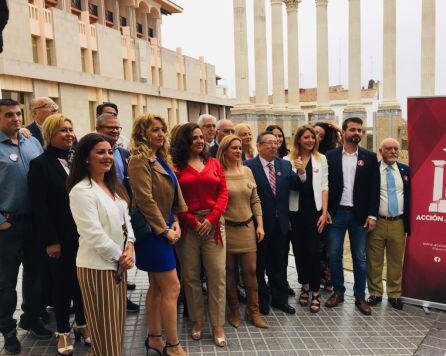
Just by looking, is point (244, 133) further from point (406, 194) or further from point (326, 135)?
point (406, 194)

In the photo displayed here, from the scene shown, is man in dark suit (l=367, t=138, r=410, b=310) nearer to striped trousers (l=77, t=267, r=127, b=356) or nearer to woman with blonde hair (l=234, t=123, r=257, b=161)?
woman with blonde hair (l=234, t=123, r=257, b=161)

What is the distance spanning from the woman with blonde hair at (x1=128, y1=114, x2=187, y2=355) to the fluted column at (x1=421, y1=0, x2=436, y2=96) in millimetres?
31974

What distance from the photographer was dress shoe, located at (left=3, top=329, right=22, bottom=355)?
4086mm

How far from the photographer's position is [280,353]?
164 inches

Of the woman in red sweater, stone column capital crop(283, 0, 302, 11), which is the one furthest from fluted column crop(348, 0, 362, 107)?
the woman in red sweater

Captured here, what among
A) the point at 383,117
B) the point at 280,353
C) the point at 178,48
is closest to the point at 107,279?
the point at 280,353

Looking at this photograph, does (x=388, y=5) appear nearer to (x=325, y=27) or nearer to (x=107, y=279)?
(x=325, y=27)

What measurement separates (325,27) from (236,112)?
32.7 feet

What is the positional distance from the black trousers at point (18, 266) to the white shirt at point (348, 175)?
3621mm

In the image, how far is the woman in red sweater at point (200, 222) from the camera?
4203 mm

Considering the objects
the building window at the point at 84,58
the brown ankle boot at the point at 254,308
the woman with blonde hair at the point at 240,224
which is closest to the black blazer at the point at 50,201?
Result: the woman with blonde hair at the point at 240,224

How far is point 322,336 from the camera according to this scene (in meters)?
4.55

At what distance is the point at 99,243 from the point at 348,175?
345 cm

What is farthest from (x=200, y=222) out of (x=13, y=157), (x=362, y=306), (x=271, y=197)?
(x=362, y=306)
